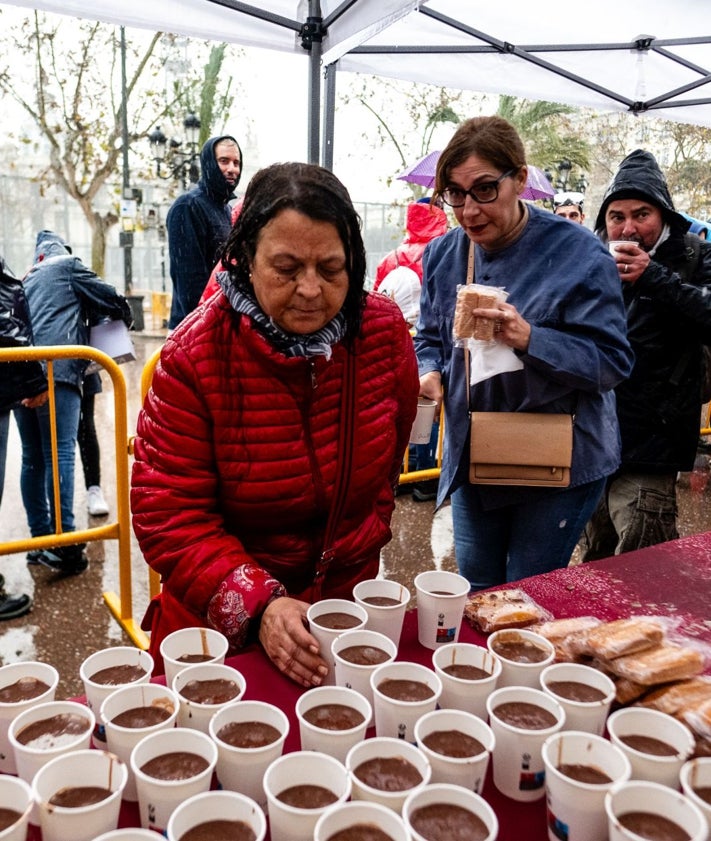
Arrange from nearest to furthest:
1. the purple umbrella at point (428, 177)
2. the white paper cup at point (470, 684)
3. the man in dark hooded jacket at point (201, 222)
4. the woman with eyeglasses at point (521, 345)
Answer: the white paper cup at point (470, 684)
the woman with eyeglasses at point (521, 345)
the man in dark hooded jacket at point (201, 222)
the purple umbrella at point (428, 177)

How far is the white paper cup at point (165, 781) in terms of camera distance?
3.78 ft

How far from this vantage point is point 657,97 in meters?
6.16

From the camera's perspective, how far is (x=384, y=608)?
1.71 m

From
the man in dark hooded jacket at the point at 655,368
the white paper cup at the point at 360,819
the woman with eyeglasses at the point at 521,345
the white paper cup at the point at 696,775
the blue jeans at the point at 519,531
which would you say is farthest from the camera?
the man in dark hooded jacket at the point at 655,368

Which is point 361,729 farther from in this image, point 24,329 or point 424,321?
point 24,329

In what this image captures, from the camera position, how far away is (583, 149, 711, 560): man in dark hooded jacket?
323cm

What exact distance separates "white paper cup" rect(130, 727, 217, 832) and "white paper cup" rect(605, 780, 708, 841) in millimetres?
655

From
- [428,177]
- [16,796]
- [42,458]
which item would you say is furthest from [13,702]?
[428,177]

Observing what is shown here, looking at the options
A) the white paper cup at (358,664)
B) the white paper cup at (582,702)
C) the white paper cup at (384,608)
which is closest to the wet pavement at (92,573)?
the white paper cup at (384,608)

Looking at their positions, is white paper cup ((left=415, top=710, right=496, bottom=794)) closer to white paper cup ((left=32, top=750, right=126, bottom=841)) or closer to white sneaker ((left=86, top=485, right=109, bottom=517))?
white paper cup ((left=32, top=750, right=126, bottom=841))

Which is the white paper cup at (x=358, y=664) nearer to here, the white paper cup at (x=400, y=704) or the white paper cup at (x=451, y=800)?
the white paper cup at (x=400, y=704)

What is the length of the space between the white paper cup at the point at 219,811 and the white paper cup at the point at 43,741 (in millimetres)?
272

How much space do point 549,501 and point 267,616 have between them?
1.37 meters

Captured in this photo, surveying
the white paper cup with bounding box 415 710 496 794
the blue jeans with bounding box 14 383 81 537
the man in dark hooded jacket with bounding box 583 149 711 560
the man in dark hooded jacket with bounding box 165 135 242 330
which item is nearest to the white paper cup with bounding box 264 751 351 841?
the white paper cup with bounding box 415 710 496 794
